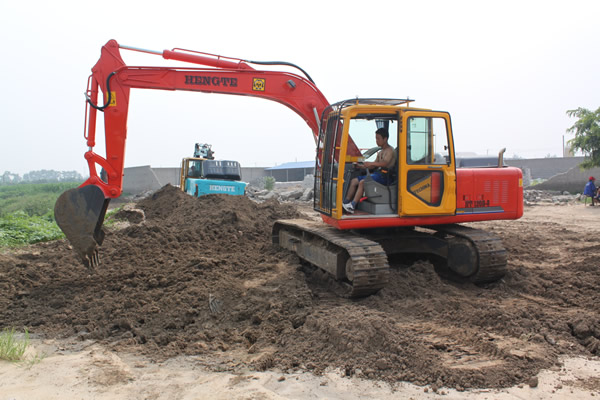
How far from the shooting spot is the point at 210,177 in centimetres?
1677

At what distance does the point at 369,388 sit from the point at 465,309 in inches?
86.8

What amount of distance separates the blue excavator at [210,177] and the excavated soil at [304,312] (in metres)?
7.18

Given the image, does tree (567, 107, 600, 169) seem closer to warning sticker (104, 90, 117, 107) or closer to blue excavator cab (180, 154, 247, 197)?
blue excavator cab (180, 154, 247, 197)

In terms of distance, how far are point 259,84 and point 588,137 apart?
17.0m

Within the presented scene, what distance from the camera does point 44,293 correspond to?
20.6ft

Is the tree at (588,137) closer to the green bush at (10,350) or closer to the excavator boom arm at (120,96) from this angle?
the excavator boom arm at (120,96)

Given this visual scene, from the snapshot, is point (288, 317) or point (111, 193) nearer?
point (288, 317)

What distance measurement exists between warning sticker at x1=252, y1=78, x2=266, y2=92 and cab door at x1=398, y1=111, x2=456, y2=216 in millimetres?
2377

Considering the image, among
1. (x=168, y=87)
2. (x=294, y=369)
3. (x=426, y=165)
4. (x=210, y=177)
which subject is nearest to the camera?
(x=294, y=369)

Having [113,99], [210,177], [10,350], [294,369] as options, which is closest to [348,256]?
[294,369]

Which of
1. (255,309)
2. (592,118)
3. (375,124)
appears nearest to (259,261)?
(255,309)

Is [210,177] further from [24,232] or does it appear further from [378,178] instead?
[378,178]

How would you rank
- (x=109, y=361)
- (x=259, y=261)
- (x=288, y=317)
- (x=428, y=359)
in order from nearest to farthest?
(x=428, y=359)
(x=109, y=361)
(x=288, y=317)
(x=259, y=261)

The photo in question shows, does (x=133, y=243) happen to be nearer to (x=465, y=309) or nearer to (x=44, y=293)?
(x=44, y=293)
